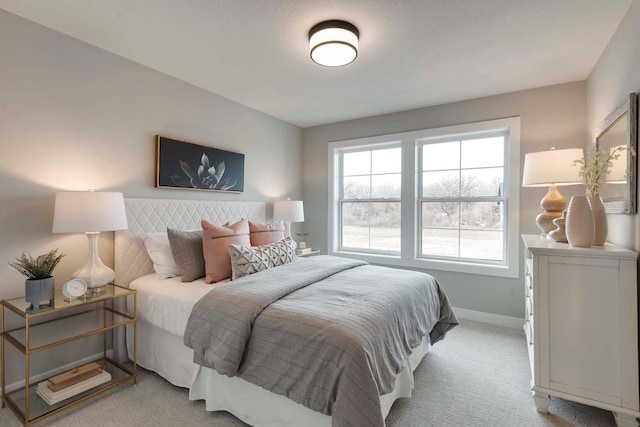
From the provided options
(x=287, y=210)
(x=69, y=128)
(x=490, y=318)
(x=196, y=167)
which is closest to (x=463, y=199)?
(x=490, y=318)

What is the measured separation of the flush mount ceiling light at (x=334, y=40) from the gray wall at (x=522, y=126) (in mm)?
1811

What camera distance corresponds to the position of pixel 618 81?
80.8 inches

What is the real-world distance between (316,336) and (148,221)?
2.00 metres

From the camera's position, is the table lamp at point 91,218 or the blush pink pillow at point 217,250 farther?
the blush pink pillow at point 217,250

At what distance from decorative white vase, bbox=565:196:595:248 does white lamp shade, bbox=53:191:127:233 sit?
9.69 ft

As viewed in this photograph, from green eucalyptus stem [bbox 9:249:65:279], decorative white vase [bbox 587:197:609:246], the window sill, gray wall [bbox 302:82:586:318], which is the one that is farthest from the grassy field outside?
green eucalyptus stem [bbox 9:249:65:279]

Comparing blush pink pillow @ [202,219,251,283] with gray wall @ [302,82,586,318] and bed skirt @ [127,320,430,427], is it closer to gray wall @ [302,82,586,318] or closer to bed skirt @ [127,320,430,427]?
bed skirt @ [127,320,430,427]

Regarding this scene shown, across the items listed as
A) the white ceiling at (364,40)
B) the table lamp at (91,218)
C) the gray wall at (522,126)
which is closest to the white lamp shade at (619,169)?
the white ceiling at (364,40)

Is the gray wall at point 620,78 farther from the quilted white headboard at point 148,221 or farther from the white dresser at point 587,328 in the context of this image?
the quilted white headboard at point 148,221

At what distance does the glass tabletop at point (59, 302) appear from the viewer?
5.74 ft

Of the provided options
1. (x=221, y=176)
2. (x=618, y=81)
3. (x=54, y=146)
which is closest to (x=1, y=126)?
(x=54, y=146)

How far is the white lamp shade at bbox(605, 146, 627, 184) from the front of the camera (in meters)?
1.86

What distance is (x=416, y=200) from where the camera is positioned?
3.82m

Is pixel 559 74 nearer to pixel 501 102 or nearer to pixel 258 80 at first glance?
pixel 501 102
